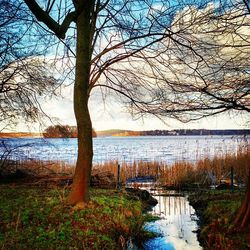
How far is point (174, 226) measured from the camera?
910 cm

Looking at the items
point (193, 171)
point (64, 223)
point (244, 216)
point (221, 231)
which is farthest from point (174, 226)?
point (193, 171)

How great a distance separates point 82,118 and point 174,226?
3838 millimetres

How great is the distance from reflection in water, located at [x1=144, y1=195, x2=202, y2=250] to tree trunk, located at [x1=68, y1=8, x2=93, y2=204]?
2008mm

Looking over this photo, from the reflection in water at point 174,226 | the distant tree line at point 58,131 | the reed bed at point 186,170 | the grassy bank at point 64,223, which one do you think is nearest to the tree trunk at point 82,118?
the grassy bank at point 64,223

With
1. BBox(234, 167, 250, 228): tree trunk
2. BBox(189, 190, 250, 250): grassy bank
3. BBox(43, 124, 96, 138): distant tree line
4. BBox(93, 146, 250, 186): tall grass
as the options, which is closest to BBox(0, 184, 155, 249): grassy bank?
BBox(189, 190, 250, 250): grassy bank

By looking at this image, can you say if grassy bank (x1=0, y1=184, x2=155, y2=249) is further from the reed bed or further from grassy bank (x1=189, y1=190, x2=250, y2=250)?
the reed bed

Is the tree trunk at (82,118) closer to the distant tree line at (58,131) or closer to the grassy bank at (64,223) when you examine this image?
the grassy bank at (64,223)

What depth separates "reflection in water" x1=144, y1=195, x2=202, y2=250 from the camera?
744 cm

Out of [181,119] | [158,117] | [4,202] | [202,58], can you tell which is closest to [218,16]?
[202,58]

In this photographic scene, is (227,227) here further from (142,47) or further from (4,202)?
(4,202)

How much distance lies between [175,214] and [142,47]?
5376 mm

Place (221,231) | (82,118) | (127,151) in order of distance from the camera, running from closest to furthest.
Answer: (221,231), (82,118), (127,151)

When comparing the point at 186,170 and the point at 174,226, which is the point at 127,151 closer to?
the point at 186,170

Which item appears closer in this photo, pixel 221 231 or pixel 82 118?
pixel 221 231
